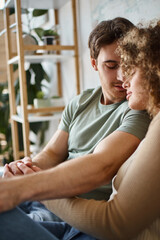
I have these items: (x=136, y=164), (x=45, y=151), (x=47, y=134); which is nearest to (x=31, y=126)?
(x=47, y=134)

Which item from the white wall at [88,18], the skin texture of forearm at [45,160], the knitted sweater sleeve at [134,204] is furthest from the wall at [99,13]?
the skin texture of forearm at [45,160]

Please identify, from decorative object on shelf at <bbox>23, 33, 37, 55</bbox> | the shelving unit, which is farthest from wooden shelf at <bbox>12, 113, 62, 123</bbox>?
decorative object on shelf at <bbox>23, 33, 37, 55</bbox>

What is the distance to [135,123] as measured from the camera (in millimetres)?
1207

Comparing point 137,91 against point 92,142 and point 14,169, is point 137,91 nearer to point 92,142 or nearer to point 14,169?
point 92,142

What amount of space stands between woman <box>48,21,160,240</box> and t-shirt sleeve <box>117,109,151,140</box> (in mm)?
163

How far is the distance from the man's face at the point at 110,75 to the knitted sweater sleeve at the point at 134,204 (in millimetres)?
577

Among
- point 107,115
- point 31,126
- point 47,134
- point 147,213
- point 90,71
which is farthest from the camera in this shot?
point 47,134

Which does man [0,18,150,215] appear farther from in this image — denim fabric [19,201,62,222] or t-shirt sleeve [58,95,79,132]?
denim fabric [19,201,62,222]

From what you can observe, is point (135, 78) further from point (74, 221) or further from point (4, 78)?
point (4, 78)

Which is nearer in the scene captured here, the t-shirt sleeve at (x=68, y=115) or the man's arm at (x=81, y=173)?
the man's arm at (x=81, y=173)

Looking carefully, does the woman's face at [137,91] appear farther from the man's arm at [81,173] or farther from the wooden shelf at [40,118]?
the wooden shelf at [40,118]

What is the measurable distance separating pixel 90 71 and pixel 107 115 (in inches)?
44.0

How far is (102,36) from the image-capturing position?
4.76 feet

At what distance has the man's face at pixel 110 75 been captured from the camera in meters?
1.45
